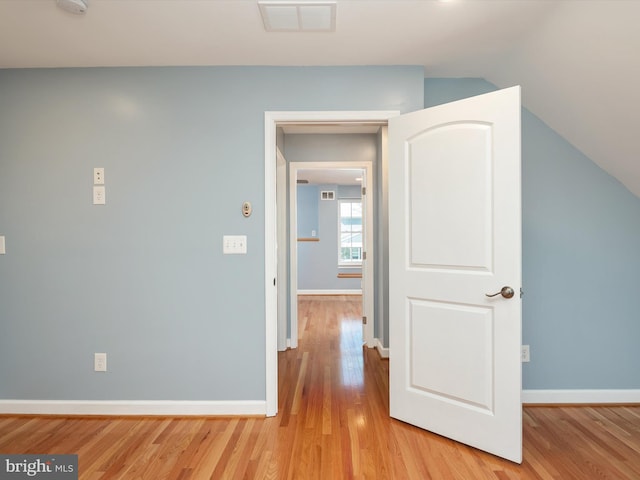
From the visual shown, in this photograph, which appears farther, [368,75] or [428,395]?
[368,75]

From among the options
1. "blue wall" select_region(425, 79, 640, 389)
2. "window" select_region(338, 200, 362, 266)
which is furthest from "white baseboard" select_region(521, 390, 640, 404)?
"window" select_region(338, 200, 362, 266)

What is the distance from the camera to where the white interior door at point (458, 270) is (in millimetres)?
1926

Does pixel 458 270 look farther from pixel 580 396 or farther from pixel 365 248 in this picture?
pixel 365 248

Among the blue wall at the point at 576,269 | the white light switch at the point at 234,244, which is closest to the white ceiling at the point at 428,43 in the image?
the blue wall at the point at 576,269

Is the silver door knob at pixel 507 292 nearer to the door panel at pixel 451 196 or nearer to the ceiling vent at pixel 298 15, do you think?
the door panel at pixel 451 196

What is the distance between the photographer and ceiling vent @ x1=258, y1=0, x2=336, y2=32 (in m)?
1.84

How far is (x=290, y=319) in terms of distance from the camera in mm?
4070

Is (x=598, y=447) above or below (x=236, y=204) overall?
below

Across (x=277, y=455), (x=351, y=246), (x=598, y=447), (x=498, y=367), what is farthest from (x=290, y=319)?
(x=351, y=246)

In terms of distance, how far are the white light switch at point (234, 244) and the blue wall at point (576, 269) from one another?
207 cm

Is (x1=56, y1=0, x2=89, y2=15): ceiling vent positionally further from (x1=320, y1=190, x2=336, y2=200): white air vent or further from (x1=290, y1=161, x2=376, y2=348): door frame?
(x1=320, y1=190, x2=336, y2=200): white air vent

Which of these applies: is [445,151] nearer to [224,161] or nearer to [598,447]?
[224,161]

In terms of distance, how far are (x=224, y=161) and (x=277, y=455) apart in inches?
75.1

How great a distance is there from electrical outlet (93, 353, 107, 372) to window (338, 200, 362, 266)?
5.91 metres
